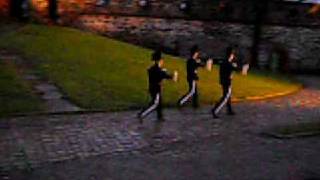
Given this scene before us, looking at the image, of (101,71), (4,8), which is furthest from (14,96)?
(4,8)

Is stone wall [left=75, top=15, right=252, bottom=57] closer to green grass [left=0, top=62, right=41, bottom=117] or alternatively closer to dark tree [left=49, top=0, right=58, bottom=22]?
dark tree [left=49, top=0, right=58, bottom=22]

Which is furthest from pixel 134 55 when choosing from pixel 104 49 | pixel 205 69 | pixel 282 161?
pixel 282 161

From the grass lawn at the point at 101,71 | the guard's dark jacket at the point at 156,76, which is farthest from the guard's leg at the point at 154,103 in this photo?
the grass lawn at the point at 101,71

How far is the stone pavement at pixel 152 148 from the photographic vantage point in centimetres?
1178

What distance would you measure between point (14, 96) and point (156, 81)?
443 cm

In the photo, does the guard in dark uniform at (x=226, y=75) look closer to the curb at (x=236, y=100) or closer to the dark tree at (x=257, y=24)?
the curb at (x=236, y=100)

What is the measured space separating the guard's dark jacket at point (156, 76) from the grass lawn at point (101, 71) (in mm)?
2081

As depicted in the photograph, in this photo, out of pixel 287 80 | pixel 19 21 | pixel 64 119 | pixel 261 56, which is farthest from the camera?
pixel 261 56

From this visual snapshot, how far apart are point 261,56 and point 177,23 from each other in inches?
215

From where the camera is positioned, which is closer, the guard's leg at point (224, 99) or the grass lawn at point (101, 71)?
the guard's leg at point (224, 99)

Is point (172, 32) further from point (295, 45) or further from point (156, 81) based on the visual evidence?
point (156, 81)

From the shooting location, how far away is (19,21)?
1104 inches

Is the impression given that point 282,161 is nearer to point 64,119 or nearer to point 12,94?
point 64,119

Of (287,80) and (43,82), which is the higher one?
(43,82)
